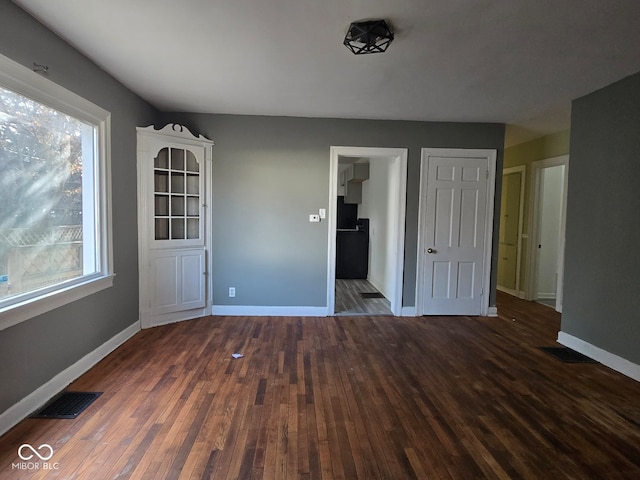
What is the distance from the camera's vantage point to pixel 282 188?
14.8 ft

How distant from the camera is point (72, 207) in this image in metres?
2.80

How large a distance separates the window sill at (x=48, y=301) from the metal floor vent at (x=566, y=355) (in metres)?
4.22

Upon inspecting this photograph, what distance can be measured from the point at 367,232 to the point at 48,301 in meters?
5.53

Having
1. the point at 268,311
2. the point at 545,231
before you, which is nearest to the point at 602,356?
the point at 545,231

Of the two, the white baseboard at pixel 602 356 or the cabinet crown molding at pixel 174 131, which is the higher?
the cabinet crown molding at pixel 174 131

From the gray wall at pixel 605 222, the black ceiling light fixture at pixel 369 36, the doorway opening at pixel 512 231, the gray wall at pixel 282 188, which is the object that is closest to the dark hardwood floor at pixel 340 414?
the gray wall at pixel 605 222

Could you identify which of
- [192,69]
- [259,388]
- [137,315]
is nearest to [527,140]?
[192,69]

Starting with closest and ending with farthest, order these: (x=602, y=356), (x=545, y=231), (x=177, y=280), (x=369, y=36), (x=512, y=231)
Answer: (x=369, y=36) → (x=602, y=356) → (x=177, y=280) → (x=545, y=231) → (x=512, y=231)

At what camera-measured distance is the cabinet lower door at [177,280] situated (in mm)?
4023

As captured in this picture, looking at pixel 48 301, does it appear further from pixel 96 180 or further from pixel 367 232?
pixel 367 232

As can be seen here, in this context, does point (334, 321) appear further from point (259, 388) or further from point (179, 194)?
point (179, 194)

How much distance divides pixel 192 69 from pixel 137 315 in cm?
260

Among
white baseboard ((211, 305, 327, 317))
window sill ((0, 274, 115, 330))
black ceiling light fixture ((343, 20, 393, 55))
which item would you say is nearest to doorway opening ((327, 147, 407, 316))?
white baseboard ((211, 305, 327, 317))

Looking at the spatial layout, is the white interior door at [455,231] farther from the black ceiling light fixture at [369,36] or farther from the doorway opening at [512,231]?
the black ceiling light fixture at [369,36]
